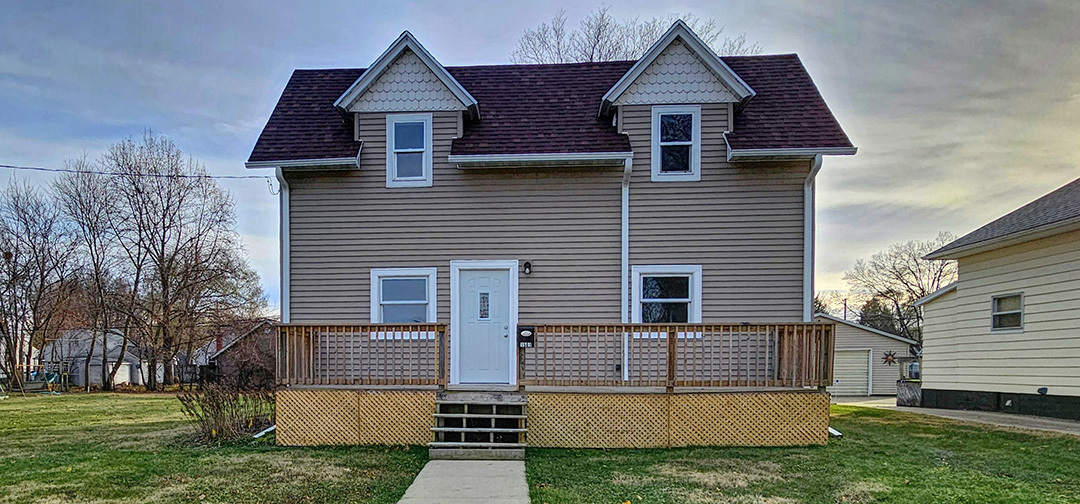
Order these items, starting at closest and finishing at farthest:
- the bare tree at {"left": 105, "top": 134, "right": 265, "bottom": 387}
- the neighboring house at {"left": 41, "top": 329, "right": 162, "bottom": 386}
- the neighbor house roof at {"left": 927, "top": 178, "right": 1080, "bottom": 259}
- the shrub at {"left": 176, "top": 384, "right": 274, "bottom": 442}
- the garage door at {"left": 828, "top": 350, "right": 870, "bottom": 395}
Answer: the shrub at {"left": 176, "top": 384, "right": 274, "bottom": 442} → the neighbor house roof at {"left": 927, "top": 178, "right": 1080, "bottom": 259} → the bare tree at {"left": 105, "top": 134, "right": 265, "bottom": 387} → the neighboring house at {"left": 41, "top": 329, "right": 162, "bottom": 386} → the garage door at {"left": 828, "top": 350, "right": 870, "bottom": 395}

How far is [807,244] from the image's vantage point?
9.10 metres

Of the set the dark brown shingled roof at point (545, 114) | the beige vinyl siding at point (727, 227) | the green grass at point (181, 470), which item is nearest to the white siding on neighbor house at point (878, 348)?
the dark brown shingled roof at point (545, 114)

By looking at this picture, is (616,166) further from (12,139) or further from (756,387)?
(12,139)

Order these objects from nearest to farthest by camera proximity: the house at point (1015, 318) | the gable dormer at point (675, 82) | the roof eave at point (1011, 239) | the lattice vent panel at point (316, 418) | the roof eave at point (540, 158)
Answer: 1. the lattice vent panel at point (316, 418)
2. the roof eave at point (540, 158)
3. the gable dormer at point (675, 82)
4. the roof eave at point (1011, 239)
5. the house at point (1015, 318)

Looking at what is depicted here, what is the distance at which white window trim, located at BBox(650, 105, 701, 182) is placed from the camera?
931cm

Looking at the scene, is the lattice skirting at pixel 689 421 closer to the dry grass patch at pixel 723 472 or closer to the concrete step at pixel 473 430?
the concrete step at pixel 473 430

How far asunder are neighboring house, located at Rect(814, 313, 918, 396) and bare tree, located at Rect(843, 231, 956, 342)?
14897mm

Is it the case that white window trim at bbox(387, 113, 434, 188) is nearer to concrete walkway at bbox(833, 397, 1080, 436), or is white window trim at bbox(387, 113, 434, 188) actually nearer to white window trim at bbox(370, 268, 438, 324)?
white window trim at bbox(370, 268, 438, 324)

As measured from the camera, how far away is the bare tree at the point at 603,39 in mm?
18000

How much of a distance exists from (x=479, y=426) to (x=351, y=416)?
1.65m

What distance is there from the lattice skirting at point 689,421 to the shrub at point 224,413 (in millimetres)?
4027

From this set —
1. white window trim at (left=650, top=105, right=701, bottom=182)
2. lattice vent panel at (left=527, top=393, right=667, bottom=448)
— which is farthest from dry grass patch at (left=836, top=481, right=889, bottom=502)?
white window trim at (left=650, top=105, right=701, bottom=182)

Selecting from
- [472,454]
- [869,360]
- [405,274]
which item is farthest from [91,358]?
[869,360]

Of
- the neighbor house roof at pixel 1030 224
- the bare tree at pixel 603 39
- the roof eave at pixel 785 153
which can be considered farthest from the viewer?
the bare tree at pixel 603 39
